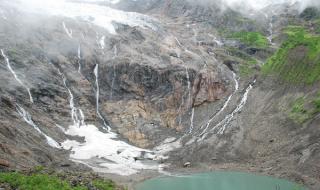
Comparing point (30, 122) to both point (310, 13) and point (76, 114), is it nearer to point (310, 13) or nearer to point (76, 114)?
point (76, 114)

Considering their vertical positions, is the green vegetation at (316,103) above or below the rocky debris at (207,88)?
below

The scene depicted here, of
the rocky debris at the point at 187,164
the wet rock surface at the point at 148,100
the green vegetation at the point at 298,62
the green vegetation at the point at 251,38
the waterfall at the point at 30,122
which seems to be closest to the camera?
the wet rock surface at the point at 148,100

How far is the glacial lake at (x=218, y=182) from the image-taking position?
238 feet

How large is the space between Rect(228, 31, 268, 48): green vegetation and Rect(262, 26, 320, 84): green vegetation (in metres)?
31.4

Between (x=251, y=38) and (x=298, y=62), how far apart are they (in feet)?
180

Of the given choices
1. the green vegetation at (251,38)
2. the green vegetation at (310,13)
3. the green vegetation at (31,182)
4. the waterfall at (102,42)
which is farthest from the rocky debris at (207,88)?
the green vegetation at (31,182)

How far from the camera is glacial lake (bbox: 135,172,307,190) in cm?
7256

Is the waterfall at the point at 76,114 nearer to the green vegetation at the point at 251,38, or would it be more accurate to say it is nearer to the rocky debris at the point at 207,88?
the rocky debris at the point at 207,88

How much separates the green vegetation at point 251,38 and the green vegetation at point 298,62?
3142 cm

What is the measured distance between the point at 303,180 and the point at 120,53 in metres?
70.4

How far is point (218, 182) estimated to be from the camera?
77438mm

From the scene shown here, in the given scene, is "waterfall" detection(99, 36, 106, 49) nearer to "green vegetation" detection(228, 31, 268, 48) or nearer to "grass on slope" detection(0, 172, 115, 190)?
"green vegetation" detection(228, 31, 268, 48)

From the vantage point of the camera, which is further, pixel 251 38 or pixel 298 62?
pixel 251 38

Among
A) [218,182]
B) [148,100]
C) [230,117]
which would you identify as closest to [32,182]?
[218,182]
